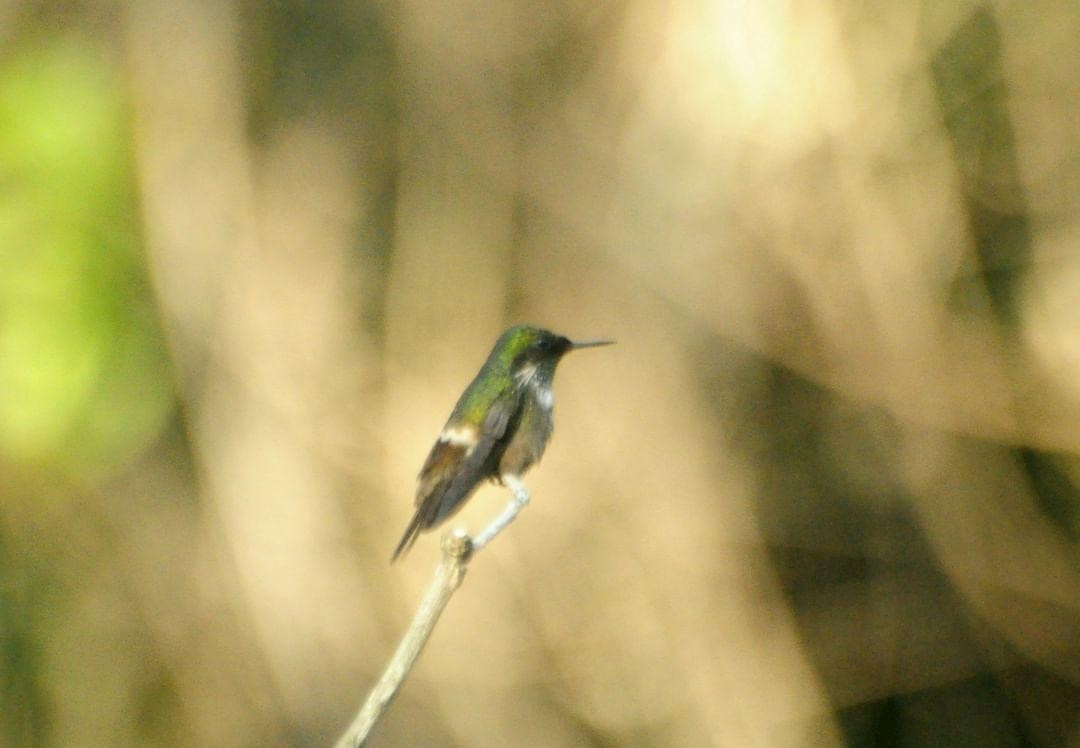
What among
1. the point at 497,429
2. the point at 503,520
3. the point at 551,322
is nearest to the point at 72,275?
the point at 551,322

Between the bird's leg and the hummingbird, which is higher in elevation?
the bird's leg

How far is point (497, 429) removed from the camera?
2.37 metres

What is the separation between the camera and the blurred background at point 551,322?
3.78m

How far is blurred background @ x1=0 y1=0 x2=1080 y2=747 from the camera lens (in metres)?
3.78

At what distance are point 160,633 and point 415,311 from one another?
1383 millimetres

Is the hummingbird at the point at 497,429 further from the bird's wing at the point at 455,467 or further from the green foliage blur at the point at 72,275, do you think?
the green foliage blur at the point at 72,275

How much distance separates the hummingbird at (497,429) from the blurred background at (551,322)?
3.99 ft

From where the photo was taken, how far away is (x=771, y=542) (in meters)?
4.08

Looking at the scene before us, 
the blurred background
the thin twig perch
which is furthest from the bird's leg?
the blurred background

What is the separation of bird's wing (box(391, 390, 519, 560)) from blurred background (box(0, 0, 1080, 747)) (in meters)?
1.35

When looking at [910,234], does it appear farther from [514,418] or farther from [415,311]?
[514,418]

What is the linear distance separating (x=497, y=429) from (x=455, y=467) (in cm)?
18

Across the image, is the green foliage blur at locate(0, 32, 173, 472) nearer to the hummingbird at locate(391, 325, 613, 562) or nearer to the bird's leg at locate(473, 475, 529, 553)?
the hummingbird at locate(391, 325, 613, 562)

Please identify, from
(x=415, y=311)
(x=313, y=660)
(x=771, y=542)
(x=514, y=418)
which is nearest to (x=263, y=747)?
(x=313, y=660)
